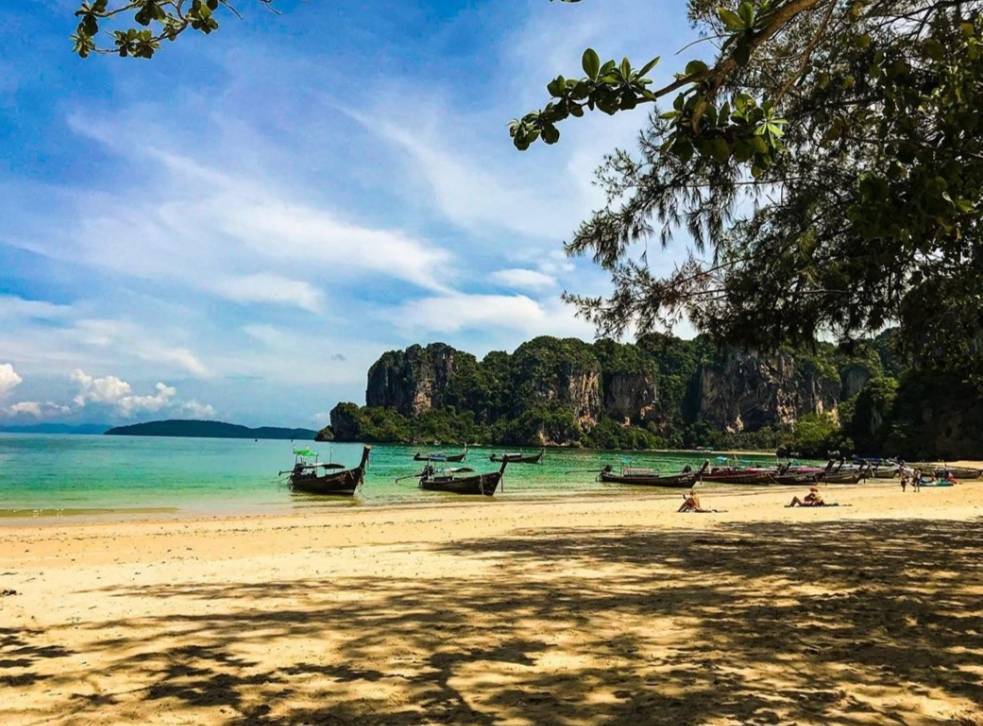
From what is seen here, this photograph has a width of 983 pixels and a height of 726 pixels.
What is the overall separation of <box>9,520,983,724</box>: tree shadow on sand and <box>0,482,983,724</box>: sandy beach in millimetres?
19

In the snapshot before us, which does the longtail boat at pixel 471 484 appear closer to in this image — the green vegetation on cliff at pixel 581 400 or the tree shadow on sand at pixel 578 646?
the tree shadow on sand at pixel 578 646

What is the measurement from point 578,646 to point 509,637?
496 millimetres

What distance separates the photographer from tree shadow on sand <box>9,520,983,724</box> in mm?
3207

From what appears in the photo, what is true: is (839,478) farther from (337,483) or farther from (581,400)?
(581,400)

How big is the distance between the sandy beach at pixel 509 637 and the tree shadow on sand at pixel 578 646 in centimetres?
2

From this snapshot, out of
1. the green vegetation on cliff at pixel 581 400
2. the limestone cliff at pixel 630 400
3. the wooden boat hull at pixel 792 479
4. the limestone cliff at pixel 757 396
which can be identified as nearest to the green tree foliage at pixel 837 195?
the wooden boat hull at pixel 792 479

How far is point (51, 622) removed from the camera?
16.8 feet

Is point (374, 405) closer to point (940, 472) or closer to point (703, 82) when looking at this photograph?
point (940, 472)

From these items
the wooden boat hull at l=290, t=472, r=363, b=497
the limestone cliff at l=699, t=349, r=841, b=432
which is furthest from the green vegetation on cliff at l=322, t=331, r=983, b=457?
the wooden boat hull at l=290, t=472, r=363, b=497

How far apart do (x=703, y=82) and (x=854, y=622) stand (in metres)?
4.07

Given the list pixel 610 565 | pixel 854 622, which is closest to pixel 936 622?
pixel 854 622

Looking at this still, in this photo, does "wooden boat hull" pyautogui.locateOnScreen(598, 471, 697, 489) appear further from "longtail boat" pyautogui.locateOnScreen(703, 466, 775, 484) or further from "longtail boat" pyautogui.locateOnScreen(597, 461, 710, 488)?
"longtail boat" pyautogui.locateOnScreen(703, 466, 775, 484)

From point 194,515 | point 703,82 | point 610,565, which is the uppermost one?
point 703,82

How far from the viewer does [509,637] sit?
4.44 meters
